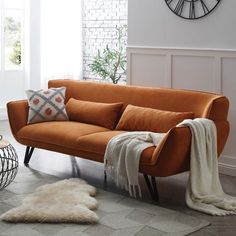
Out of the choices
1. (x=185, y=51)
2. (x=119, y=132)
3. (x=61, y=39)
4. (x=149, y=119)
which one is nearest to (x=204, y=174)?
(x=149, y=119)

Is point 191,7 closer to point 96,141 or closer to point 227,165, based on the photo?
point 227,165

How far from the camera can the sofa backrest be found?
4.14 m

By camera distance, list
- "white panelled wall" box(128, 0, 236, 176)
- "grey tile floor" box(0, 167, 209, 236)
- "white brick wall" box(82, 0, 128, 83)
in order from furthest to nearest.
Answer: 1. "white brick wall" box(82, 0, 128, 83)
2. "white panelled wall" box(128, 0, 236, 176)
3. "grey tile floor" box(0, 167, 209, 236)

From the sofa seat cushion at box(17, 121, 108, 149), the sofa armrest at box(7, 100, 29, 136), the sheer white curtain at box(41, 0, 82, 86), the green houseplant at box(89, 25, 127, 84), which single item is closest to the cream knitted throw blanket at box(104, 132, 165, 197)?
the sofa seat cushion at box(17, 121, 108, 149)

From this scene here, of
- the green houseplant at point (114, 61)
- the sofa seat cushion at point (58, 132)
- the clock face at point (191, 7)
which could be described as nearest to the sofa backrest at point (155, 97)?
the sofa seat cushion at point (58, 132)

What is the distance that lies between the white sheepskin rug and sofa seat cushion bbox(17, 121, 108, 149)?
0.43m

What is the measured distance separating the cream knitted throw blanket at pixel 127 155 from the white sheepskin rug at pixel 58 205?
245mm

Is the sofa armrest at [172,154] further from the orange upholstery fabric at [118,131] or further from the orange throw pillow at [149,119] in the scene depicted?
the orange throw pillow at [149,119]

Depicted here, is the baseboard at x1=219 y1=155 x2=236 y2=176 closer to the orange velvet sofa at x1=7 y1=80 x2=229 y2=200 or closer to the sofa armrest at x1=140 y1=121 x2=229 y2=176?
the orange velvet sofa at x1=7 y1=80 x2=229 y2=200

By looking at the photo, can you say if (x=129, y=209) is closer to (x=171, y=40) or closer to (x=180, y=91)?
(x=180, y=91)

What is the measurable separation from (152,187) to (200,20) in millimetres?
1738

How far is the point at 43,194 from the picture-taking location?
12.6 ft

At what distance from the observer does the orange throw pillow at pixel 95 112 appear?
468cm

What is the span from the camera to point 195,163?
12.5ft
